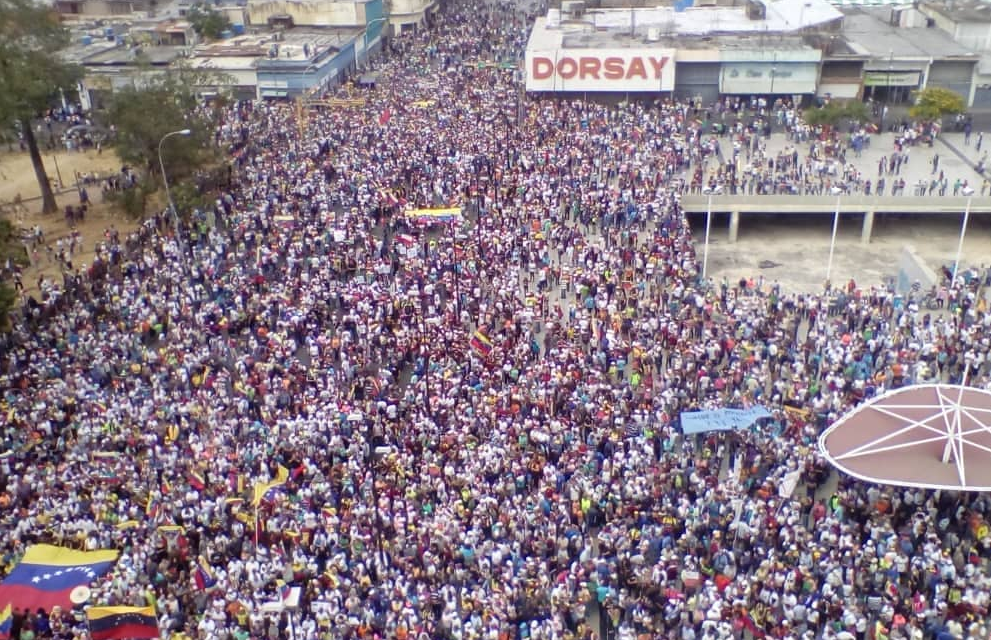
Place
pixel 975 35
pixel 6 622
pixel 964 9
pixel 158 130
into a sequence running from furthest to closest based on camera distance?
pixel 964 9 < pixel 975 35 < pixel 158 130 < pixel 6 622

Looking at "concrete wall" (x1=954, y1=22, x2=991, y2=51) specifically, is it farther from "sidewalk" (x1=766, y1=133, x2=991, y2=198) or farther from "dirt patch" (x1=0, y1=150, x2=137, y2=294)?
"dirt patch" (x1=0, y1=150, x2=137, y2=294)

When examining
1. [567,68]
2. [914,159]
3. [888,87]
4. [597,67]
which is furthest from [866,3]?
[567,68]

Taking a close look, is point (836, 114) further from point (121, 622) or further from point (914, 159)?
point (121, 622)

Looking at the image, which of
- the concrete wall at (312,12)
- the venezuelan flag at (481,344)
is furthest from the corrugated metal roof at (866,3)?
the venezuelan flag at (481,344)

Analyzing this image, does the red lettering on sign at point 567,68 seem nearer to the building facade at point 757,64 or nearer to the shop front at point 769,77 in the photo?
the building facade at point 757,64

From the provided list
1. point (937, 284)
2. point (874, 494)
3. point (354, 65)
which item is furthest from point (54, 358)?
point (354, 65)
